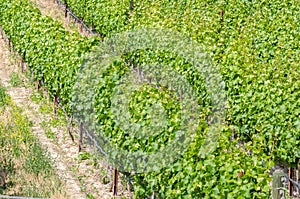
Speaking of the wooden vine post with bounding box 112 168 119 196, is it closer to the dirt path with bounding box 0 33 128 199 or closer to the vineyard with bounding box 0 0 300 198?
the dirt path with bounding box 0 33 128 199

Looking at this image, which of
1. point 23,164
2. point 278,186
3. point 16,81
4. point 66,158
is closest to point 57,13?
point 16,81

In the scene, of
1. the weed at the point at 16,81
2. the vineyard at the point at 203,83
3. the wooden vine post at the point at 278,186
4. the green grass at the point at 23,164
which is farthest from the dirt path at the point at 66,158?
the wooden vine post at the point at 278,186

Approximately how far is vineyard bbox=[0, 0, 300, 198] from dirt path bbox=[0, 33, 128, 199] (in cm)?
58

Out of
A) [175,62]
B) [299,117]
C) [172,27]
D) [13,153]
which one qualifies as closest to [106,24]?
[172,27]

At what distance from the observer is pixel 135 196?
34.8ft

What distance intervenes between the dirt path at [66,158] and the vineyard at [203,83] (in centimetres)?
58

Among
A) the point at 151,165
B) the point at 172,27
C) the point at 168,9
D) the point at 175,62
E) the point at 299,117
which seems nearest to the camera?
the point at 151,165

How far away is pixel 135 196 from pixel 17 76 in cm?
887

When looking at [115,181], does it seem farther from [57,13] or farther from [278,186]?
[57,13]

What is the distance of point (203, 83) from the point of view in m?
14.1

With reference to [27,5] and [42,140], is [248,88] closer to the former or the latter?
[42,140]

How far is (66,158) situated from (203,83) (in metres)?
3.53

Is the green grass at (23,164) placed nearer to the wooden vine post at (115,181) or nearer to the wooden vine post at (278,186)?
the wooden vine post at (115,181)

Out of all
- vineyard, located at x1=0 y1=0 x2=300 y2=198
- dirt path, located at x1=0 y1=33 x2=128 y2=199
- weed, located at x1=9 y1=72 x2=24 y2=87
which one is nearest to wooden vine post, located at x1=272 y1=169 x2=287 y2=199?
vineyard, located at x1=0 y1=0 x2=300 y2=198
